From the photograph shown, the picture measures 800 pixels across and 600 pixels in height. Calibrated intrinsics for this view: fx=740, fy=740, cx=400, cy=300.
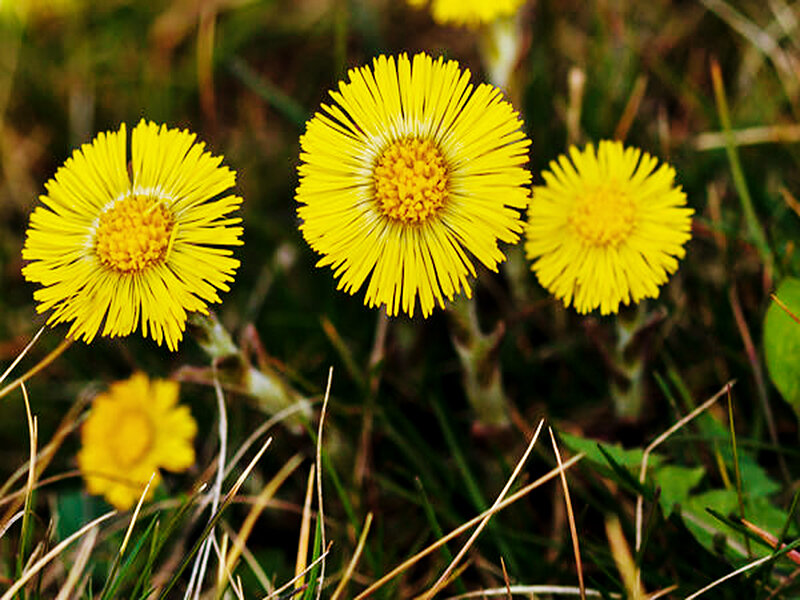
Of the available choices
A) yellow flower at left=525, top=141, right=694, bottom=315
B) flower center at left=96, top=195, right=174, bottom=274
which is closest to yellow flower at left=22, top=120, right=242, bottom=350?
flower center at left=96, top=195, right=174, bottom=274

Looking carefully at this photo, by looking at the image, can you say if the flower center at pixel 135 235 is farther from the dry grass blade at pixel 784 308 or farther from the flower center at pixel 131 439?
the dry grass blade at pixel 784 308

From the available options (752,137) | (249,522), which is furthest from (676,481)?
(752,137)

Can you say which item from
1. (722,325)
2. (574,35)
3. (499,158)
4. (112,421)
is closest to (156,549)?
(112,421)

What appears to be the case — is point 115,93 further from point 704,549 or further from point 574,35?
point 704,549

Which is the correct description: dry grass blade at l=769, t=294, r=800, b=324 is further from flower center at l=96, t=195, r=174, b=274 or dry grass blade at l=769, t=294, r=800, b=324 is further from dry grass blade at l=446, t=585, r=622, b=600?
flower center at l=96, t=195, r=174, b=274

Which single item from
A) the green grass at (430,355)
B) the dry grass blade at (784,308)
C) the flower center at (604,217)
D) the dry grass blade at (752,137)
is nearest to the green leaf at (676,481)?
the green grass at (430,355)

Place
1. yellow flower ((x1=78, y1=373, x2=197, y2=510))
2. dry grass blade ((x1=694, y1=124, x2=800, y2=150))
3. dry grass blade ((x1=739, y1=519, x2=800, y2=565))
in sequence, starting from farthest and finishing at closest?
dry grass blade ((x1=694, y1=124, x2=800, y2=150))
yellow flower ((x1=78, y1=373, x2=197, y2=510))
dry grass blade ((x1=739, y1=519, x2=800, y2=565))
